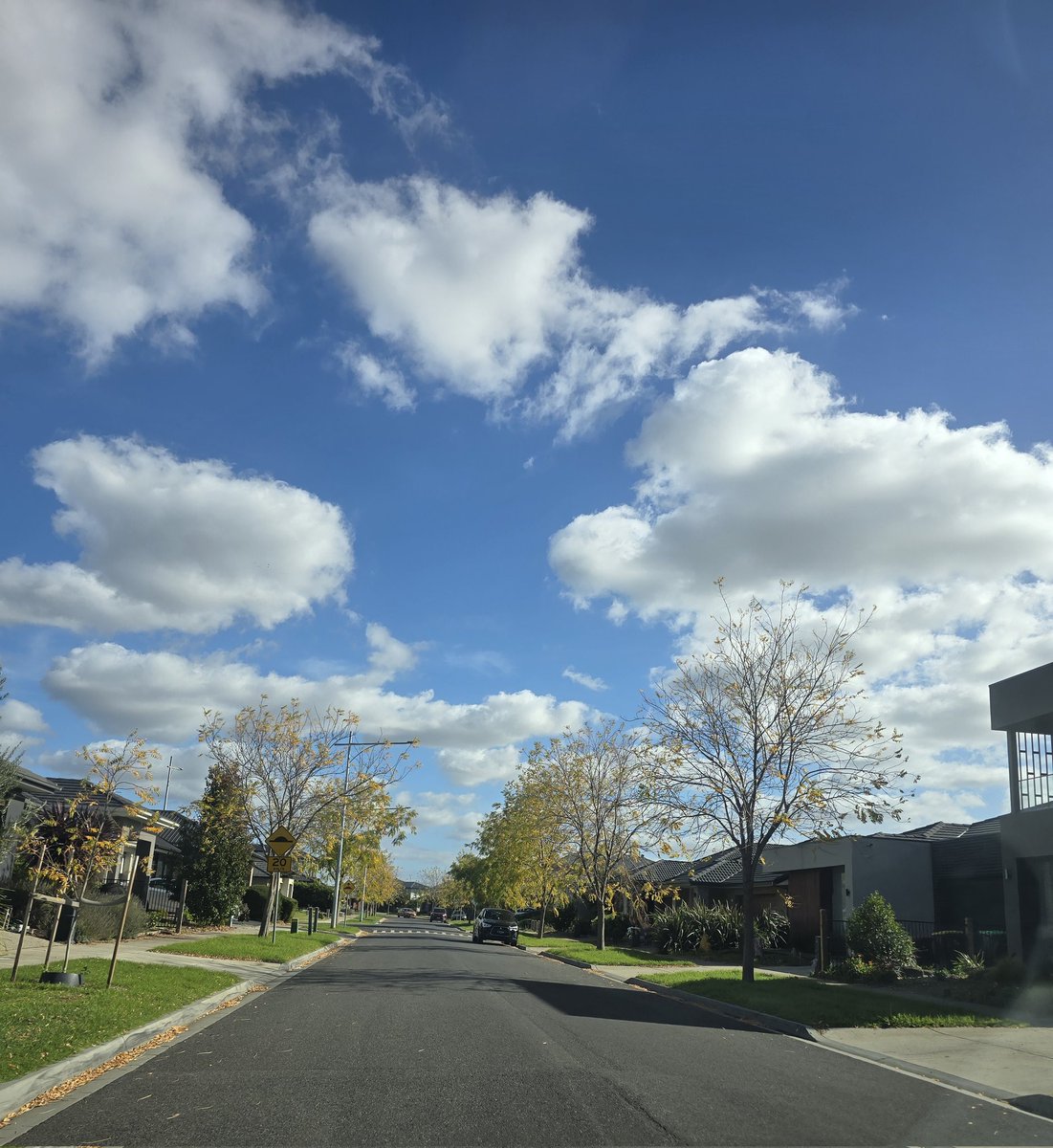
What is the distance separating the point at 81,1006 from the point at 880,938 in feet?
53.3

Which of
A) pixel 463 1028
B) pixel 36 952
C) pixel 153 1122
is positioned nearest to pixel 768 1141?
pixel 153 1122

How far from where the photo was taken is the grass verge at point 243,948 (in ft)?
79.7

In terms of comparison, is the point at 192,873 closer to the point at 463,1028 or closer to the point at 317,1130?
the point at 463,1028

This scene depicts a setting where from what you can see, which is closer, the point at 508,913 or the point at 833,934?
the point at 833,934

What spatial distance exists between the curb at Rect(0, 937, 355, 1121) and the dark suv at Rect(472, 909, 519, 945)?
2981 centimetres

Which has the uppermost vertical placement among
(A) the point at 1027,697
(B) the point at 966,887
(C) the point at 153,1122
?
(A) the point at 1027,697

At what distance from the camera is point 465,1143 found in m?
7.31

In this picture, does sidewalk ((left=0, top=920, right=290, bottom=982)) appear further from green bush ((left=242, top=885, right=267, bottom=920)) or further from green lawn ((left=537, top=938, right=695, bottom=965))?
green bush ((left=242, top=885, right=267, bottom=920))

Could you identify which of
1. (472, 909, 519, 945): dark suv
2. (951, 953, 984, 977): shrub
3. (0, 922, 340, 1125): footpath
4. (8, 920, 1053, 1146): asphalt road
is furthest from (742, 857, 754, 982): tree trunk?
(472, 909, 519, 945): dark suv

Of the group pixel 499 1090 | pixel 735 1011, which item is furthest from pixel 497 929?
pixel 499 1090

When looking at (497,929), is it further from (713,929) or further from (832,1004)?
(832,1004)

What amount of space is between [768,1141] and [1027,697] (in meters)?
18.2

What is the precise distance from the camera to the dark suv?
4519cm

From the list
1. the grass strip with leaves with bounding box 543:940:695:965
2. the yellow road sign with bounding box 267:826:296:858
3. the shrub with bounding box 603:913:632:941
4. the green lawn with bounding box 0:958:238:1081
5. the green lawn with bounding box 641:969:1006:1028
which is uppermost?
the yellow road sign with bounding box 267:826:296:858
